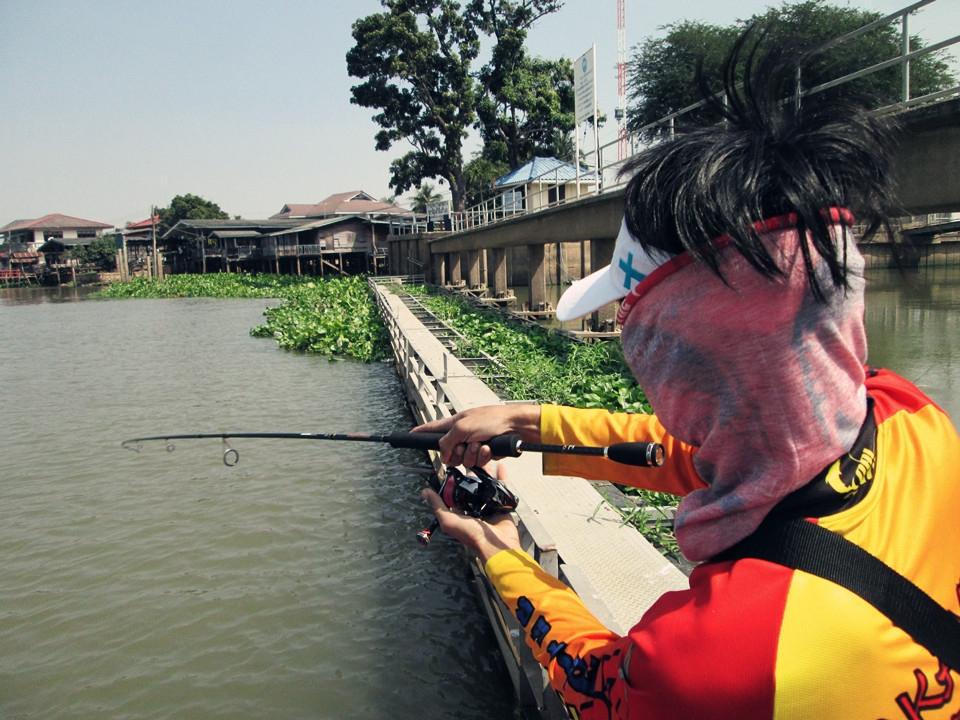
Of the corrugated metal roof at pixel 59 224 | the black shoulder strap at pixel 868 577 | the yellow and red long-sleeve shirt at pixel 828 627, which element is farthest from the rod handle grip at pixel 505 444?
the corrugated metal roof at pixel 59 224

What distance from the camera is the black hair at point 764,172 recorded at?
1.22 m

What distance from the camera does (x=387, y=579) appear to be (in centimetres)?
670

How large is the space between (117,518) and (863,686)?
8712 millimetres

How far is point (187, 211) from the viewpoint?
90.0 m

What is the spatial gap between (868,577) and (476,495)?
1.49m

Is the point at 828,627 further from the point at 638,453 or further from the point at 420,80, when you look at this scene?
the point at 420,80

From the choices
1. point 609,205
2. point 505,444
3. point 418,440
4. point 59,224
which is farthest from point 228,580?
point 59,224

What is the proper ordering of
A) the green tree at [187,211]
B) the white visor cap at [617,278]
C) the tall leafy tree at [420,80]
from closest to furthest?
the white visor cap at [617,278] → the tall leafy tree at [420,80] → the green tree at [187,211]

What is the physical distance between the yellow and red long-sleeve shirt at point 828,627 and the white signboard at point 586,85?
2004cm

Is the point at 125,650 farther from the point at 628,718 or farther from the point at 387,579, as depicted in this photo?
the point at 628,718

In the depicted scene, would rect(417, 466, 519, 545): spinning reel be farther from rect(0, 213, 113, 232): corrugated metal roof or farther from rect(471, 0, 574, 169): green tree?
A: rect(0, 213, 113, 232): corrugated metal roof

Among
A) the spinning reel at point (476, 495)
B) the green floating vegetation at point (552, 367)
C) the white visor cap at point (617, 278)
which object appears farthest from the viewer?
the green floating vegetation at point (552, 367)

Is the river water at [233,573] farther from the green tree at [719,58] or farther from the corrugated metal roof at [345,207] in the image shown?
the corrugated metal roof at [345,207]

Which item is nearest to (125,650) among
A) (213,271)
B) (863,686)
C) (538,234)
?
(863,686)
